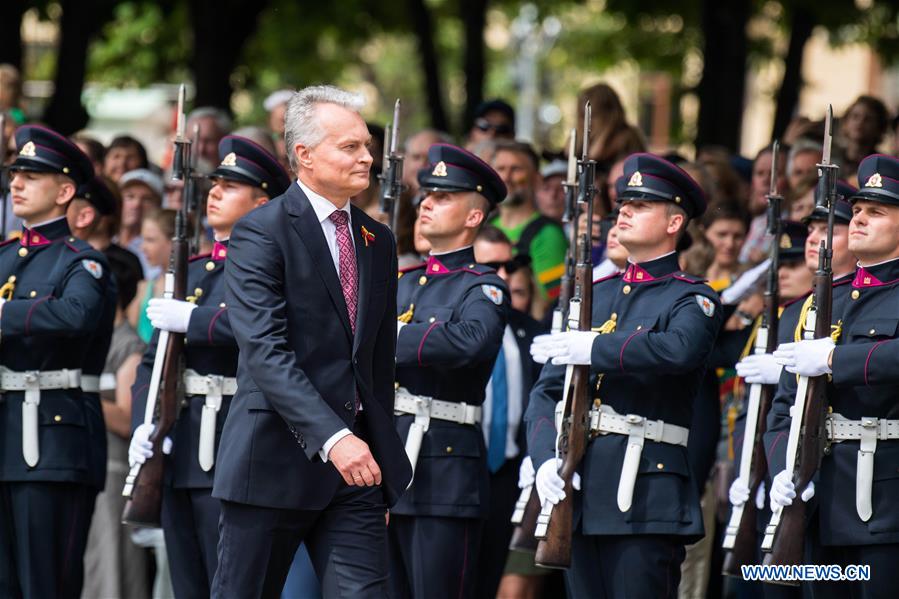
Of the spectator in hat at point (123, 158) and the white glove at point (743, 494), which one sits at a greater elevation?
the spectator in hat at point (123, 158)

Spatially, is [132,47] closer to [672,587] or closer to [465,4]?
[465,4]

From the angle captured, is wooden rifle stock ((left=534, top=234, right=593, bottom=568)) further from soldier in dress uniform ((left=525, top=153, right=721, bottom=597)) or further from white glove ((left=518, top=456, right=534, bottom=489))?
white glove ((left=518, top=456, right=534, bottom=489))

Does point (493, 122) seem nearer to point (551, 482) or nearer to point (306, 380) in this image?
point (551, 482)

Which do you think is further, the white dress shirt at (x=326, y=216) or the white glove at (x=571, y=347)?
the white glove at (x=571, y=347)

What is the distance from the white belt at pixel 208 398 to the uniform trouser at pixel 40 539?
711 millimetres

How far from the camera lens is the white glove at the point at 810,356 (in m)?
6.35

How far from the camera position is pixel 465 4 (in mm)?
17469

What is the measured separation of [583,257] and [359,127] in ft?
5.25

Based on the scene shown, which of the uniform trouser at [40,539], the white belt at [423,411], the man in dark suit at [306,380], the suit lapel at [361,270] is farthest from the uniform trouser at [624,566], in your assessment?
the uniform trouser at [40,539]

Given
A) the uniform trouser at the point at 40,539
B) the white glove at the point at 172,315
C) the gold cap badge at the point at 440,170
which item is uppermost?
the gold cap badge at the point at 440,170

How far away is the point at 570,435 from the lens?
6730 mm

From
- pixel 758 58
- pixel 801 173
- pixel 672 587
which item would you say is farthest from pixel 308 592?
pixel 758 58

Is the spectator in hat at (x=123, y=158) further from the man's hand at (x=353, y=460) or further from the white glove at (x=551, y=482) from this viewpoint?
the man's hand at (x=353, y=460)

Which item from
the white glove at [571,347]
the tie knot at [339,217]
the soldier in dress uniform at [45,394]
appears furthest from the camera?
the soldier in dress uniform at [45,394]
